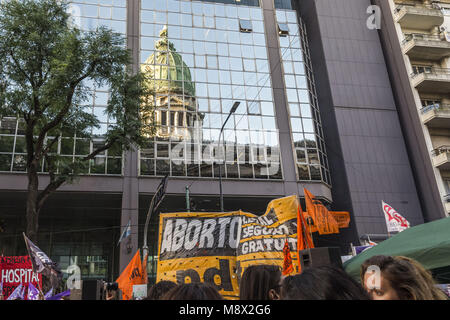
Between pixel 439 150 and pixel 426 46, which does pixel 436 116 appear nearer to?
pixel 439 150

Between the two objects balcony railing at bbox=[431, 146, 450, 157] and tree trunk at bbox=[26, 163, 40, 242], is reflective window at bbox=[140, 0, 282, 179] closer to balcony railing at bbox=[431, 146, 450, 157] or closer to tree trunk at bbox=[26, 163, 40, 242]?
balcony railing at bbox=[431, 146, 450, 157]

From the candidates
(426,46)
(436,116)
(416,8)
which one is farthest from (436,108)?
(416,8)

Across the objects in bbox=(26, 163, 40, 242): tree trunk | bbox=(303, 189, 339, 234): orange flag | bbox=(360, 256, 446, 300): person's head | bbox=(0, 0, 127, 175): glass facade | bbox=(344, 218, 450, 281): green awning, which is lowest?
bbox=(360, 256, 446, 300): person's head

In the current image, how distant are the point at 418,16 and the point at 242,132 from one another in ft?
55.4

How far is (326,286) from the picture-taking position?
5.85 ft

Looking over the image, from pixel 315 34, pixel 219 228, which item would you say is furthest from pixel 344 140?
pixel 219 228

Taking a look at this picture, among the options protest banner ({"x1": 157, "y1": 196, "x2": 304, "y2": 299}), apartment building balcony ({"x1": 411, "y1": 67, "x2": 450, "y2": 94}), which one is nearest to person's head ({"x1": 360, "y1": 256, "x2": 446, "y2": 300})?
protest banner ({"x1": 157, "y1": 196, "x2": 304, "y2": 299})

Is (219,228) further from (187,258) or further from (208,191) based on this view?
(208,191)

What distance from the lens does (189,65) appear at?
2847 centimetres

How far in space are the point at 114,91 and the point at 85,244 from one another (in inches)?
743

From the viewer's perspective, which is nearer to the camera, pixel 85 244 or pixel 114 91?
pixel 114 91

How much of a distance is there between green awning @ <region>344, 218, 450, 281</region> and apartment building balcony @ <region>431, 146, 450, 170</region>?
22464mm

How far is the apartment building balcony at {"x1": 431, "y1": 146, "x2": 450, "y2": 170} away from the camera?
25.2 m

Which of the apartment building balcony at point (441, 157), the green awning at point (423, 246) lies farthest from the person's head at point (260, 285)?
the apartment building balcony at point (441, 157)
